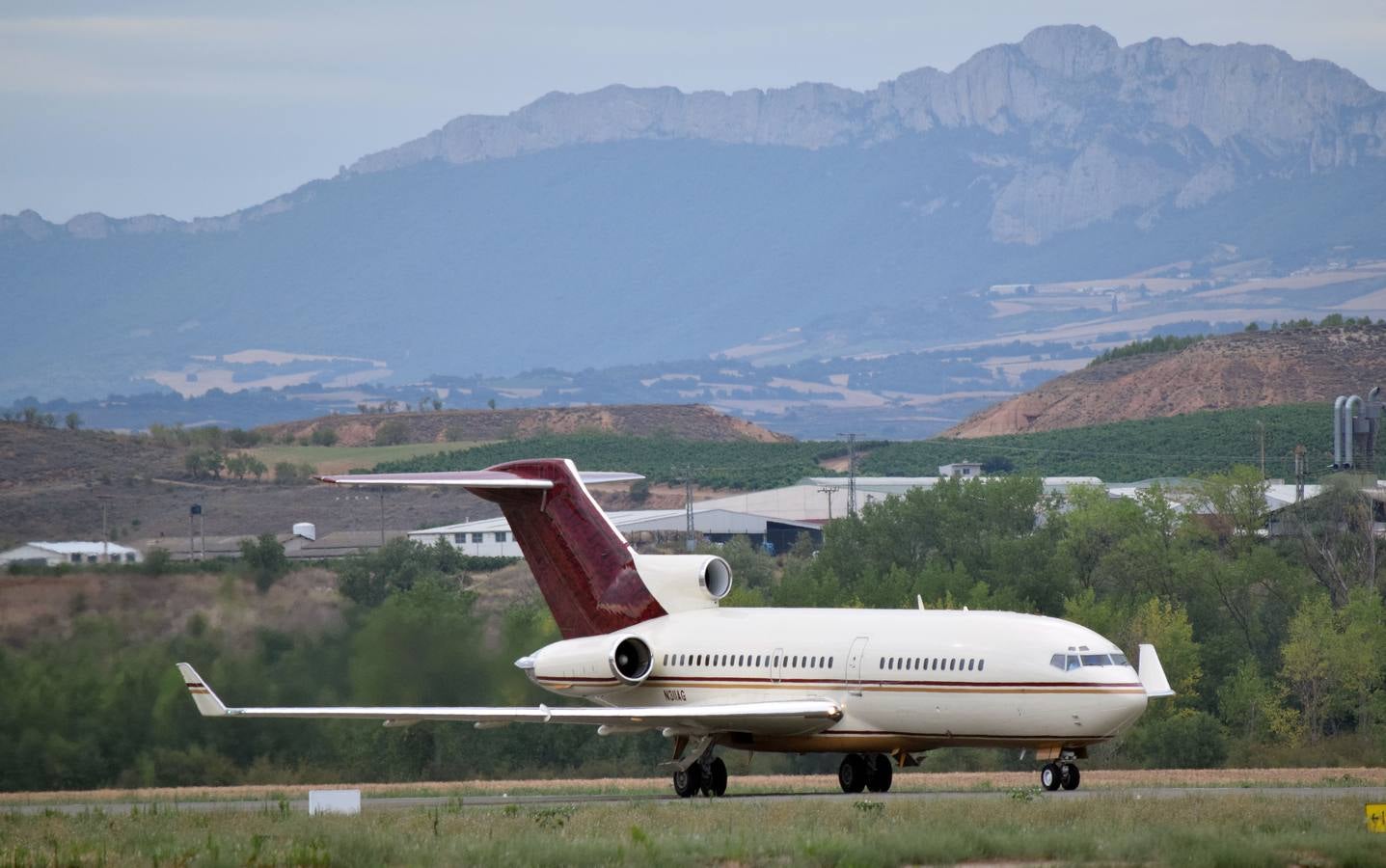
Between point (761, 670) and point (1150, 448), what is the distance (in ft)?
454

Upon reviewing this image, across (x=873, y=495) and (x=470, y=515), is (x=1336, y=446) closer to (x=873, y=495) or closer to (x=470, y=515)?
(x=873, y=495)

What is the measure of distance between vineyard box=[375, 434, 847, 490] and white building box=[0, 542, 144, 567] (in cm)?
5829

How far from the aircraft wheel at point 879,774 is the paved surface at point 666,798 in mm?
874

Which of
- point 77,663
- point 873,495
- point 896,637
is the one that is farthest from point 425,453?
point 896,637

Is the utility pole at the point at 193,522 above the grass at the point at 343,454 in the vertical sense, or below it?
below

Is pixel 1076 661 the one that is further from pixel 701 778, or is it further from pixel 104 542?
pixel 104 542

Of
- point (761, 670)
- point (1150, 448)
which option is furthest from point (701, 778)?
point (1150, 448)

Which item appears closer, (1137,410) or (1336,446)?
(1336,446)

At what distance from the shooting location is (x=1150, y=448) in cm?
17025

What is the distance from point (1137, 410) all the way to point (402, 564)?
5302 inches

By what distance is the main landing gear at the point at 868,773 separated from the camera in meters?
36.9

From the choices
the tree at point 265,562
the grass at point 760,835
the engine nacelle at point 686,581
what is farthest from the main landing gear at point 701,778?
the tree at point 265,562

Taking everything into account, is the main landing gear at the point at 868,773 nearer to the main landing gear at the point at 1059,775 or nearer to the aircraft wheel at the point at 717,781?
the aircraft wheel at the point at 717,781

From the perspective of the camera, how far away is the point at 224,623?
51.8 metres
